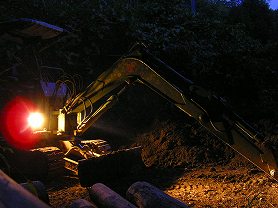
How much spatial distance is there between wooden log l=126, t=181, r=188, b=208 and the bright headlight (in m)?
2.82

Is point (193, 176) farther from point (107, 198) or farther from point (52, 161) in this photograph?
point (52, 161)

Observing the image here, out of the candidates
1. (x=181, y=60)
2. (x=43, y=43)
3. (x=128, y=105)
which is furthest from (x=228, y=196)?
(x=181, y=60)

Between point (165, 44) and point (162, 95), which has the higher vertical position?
point (165, 44)

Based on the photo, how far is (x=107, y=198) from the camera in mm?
4707

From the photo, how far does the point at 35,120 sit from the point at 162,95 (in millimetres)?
3036

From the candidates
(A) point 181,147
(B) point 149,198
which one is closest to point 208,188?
(B) point 149,198

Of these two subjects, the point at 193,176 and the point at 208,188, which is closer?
the point at 208,188

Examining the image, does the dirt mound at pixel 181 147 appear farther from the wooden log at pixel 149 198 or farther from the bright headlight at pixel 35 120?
the wooden log at pixel 149 198

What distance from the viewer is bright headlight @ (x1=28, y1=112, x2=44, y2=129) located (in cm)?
683

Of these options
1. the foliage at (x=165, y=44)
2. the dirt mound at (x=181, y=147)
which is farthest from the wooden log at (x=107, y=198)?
the foliage at (x=165, y=44)

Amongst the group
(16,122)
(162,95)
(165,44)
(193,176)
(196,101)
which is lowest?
(193,176)

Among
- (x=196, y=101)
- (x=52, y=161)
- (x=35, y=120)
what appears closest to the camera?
(x=196, y=101)

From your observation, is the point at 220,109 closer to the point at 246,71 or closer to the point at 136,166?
the point at 136,166

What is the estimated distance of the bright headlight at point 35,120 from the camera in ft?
22.4
